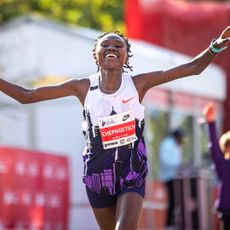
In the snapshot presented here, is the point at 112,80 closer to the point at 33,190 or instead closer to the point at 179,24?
the point at 33,190

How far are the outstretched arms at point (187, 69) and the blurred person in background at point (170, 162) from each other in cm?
1050

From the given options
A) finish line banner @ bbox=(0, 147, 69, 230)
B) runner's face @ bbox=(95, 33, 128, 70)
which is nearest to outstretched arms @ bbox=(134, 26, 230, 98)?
runner's face @ bbox=(95, 33, 128, 70)

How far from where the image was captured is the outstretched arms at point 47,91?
317 inches

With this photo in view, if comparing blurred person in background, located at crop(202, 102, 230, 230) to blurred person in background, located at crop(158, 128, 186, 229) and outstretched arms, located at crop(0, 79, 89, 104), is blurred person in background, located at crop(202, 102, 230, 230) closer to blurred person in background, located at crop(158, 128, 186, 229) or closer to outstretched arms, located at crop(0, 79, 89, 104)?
outstretched arms, located at crop(0, 79, 89, 104)

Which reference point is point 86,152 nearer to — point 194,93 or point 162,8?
point 194,93

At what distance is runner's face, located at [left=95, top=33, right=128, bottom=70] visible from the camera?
7914mm

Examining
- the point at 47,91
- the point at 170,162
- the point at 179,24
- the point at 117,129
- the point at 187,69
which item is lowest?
the point at 117,129

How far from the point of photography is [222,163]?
11.8 m

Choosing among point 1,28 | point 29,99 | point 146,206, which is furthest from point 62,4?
point 29,99

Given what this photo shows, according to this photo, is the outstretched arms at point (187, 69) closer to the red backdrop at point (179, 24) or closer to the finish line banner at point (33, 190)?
the finish line banner at point (33, 190)

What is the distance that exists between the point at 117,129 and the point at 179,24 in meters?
16.8

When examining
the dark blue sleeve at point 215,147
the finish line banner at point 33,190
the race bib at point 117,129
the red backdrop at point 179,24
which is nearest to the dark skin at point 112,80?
the race bib at point 117,129

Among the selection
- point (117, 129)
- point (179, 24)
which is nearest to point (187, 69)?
point (117, 129)

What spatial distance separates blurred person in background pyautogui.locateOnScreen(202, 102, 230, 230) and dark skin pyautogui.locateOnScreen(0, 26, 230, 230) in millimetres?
3718
